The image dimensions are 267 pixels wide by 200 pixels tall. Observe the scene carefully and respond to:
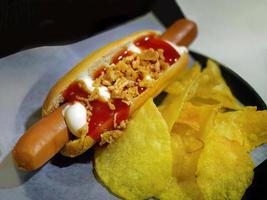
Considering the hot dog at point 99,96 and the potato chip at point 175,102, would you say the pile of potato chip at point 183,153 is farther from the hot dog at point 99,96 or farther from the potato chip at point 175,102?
the hot dog at point 99,96

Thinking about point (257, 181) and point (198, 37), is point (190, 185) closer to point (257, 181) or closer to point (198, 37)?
point (257, 181)

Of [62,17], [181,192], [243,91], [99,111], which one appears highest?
[62,17]

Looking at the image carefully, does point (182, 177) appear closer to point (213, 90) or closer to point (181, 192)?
point (181, 192)

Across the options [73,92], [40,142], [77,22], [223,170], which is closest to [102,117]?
[73,92]

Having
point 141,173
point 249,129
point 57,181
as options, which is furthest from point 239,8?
point 57,181

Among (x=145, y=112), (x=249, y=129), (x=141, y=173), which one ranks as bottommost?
(x=249, y=129)

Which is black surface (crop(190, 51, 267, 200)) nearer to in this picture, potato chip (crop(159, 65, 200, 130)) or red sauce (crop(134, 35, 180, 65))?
potato chip (crop(159, 65, 200, 130))
